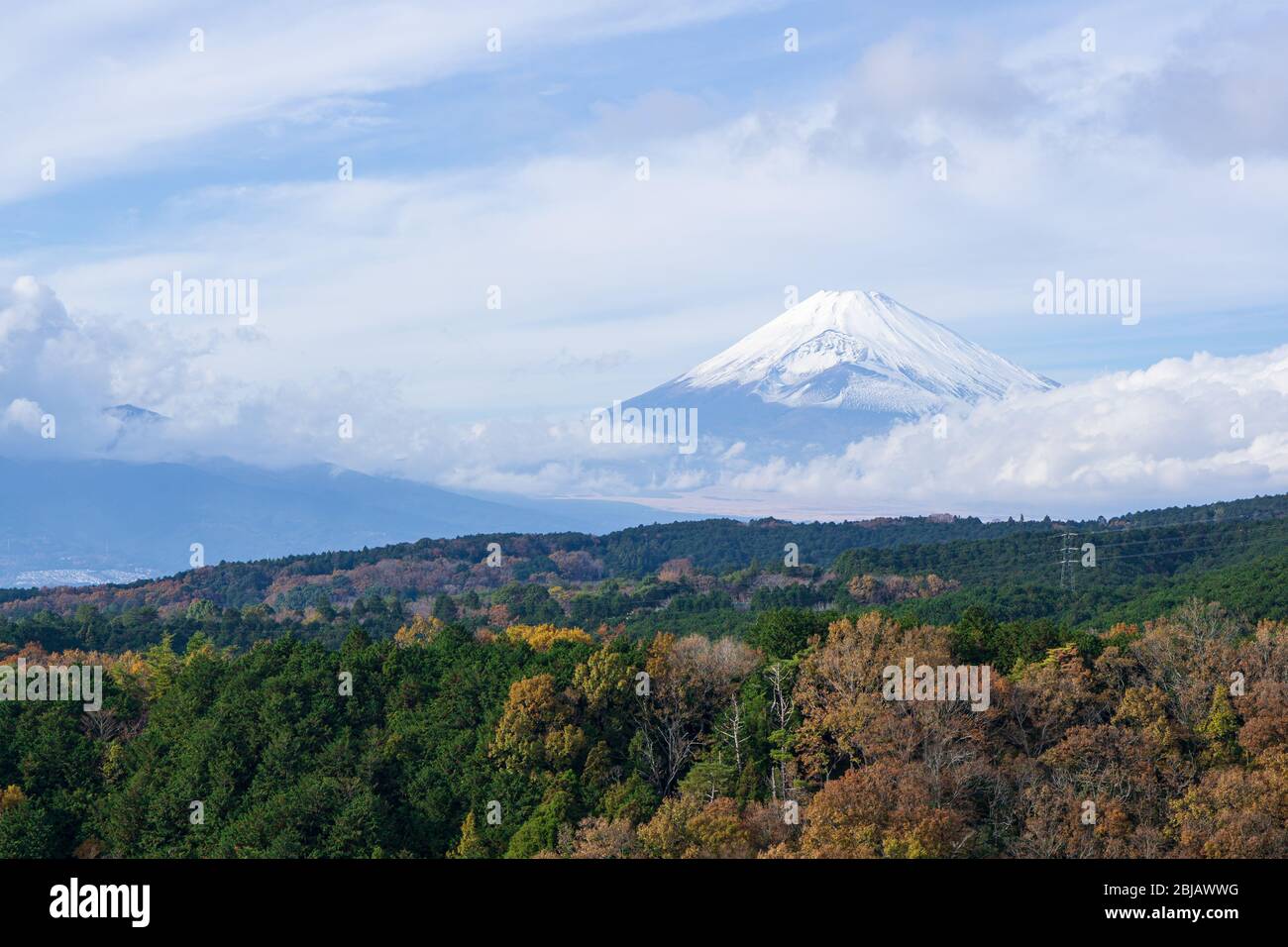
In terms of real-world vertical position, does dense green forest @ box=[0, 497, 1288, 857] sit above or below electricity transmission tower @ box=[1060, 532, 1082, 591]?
below

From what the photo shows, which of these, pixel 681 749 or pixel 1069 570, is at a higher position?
pixel 1069 570

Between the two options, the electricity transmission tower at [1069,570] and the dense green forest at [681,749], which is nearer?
the dense green forest at [681,749]

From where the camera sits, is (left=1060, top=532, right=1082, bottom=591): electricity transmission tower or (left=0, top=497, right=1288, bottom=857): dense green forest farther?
(left=1060, top=532, right=1082, bottom=591): electricity transmission tower

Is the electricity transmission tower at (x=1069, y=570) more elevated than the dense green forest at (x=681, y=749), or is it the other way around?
the electricity transmission tower at (x=1069, y=570)

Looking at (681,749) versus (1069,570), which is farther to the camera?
(1069,570)

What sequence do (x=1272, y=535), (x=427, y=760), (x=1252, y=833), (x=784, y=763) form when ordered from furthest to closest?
(x=1272, y=535)
(x=427, y=760)
(x=784, y=763)
(x=1252, y=833)
